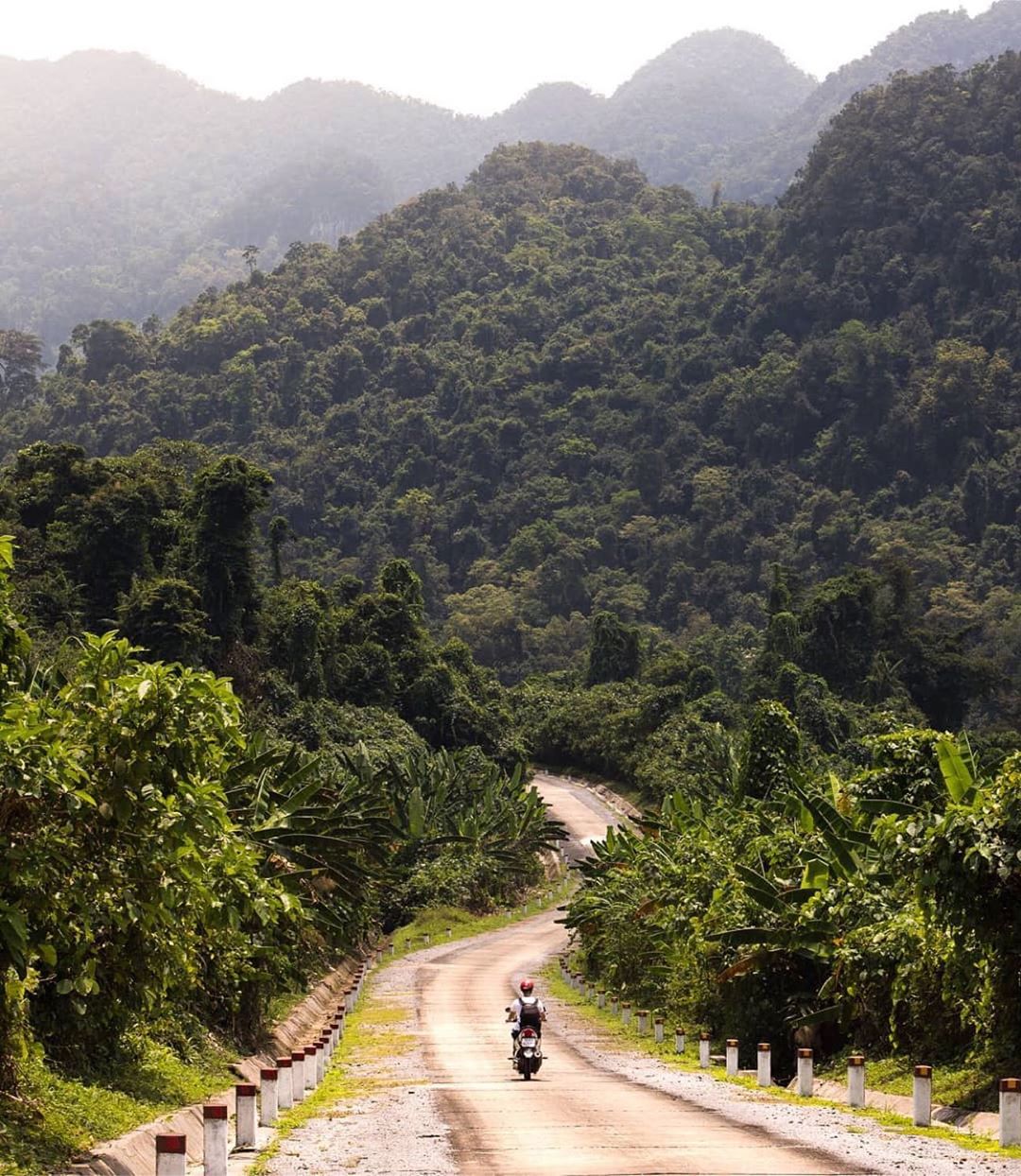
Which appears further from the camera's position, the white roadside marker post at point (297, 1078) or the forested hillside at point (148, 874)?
the white roadside marker post at point (297, 1078)

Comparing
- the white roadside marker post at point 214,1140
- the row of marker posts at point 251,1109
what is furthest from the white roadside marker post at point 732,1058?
the white roadside marker post at point 214,1140

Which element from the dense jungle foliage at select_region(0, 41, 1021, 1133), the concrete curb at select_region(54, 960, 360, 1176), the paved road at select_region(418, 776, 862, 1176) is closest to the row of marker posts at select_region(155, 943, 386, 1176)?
the concrete curb at select_region(54, 960, 360, 1176)

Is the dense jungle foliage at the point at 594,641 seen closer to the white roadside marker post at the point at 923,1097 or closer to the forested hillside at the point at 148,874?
the forested hillside at the point at 148,874

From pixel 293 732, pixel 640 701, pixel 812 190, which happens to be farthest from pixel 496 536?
pixel 293 732

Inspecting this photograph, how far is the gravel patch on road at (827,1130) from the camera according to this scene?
14.1 meters

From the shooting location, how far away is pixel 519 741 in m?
108

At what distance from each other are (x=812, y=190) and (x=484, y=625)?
7546 cm

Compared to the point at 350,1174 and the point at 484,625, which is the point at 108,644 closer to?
the point at 350,1174

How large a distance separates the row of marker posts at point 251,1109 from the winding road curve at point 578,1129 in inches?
19.9

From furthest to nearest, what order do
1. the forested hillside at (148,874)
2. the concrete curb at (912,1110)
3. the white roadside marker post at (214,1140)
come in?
the concrete curb at (912,1110)
the forested hillside at (148,874)
the white roadside marker post at (214,1140)

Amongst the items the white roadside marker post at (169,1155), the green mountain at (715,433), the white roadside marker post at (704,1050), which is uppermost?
the green mountain at (715,433)

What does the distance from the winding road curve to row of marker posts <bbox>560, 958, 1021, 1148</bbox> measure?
519 millimetres

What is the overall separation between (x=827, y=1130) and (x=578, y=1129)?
251 centimetres

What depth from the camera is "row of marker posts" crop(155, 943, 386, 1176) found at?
11.4 meters
